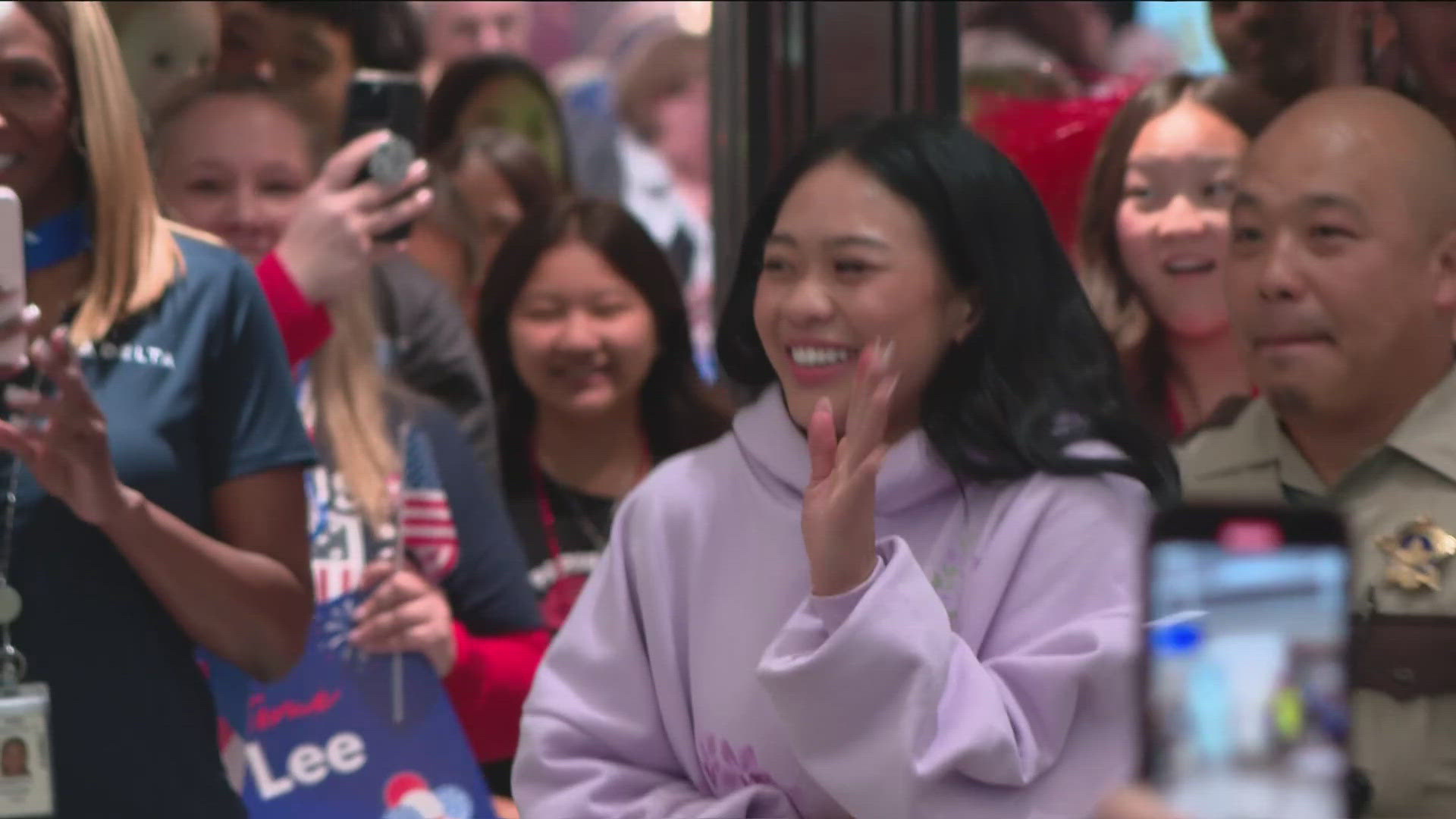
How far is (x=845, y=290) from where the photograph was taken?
1815 mm

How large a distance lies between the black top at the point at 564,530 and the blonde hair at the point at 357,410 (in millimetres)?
352

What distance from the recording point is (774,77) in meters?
2.53

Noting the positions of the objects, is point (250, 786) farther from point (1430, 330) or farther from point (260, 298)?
point (1430, 330)

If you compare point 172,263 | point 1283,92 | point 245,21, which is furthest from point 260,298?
point 1283,92

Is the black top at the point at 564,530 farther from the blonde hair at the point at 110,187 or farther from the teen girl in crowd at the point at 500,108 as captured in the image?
the blonde hair at the point at 110,187

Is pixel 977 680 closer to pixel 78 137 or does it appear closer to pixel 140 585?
pixel 140 585

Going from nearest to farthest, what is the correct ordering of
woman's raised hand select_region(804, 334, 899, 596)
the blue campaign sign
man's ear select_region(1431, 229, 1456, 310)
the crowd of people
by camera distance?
woman's raised hand select_region(804, 334, 899, 596)
the crowd of people
man's ear select_region(1431, 229, 1456, 310)
the blue campaign sign

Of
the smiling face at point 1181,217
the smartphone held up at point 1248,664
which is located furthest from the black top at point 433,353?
the smartphone held up at point 1248,664

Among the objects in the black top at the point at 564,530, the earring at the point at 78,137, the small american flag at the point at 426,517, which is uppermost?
the earring at the point at 78,137

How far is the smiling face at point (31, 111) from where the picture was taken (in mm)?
2006

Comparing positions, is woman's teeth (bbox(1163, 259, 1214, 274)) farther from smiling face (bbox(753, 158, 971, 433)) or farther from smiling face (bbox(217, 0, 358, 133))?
smiling face (bbox(217, 0, 358, 133))

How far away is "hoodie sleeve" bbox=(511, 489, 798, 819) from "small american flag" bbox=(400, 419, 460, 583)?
2.33 feet

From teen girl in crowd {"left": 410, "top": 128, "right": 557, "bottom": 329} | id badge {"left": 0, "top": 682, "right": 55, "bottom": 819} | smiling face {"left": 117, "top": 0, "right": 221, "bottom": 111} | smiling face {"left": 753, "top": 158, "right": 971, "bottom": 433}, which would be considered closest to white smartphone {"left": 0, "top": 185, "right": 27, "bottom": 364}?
id badge {"left": 0, "top": 682, "right": 55, "bottom": 819}

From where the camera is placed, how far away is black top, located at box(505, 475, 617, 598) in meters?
2.89
